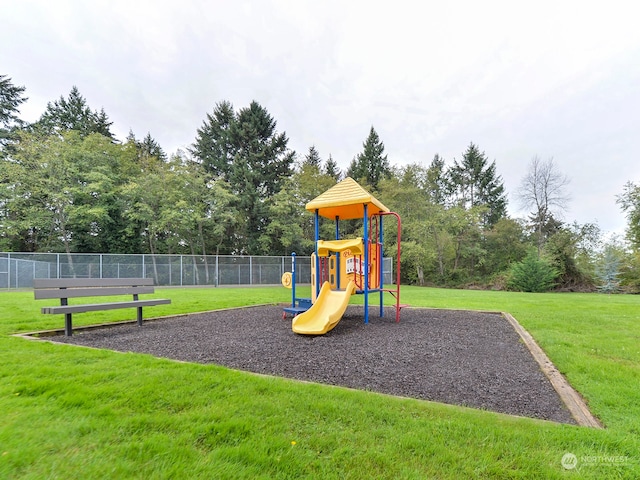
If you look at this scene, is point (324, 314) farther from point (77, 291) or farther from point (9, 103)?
→ point (9, 103)

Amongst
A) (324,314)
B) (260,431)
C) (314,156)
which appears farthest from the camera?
(314,156)

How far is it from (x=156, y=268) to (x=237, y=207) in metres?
9.72

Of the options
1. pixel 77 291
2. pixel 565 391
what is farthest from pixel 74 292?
pixel 565 391

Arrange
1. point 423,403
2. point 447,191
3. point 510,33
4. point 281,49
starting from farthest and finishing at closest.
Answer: point 447,191 < point 281,49 < point 510,33 < point 423,403

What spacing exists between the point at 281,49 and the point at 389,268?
55.1 feet

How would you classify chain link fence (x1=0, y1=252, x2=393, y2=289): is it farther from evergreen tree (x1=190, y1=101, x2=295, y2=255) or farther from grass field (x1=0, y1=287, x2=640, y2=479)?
grass field (x1=0, y1=287, x2=640, y2=479)

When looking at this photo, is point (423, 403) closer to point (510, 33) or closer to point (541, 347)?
point (541, 347)

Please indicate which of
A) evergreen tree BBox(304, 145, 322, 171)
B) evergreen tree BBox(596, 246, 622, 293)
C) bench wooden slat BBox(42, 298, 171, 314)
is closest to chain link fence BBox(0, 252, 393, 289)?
evergreen tree BBox(596, 246, 622, 293)

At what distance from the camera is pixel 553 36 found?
10.1 meters

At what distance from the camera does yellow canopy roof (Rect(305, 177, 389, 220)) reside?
23.7 ft

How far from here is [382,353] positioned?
4457mm

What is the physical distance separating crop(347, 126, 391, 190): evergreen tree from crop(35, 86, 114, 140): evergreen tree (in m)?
28.1

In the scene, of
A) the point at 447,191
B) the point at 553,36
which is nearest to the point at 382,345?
the point at 553,36

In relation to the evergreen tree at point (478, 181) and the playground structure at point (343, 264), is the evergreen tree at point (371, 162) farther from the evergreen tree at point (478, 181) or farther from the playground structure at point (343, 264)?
the playground structure at point (343, 264)
